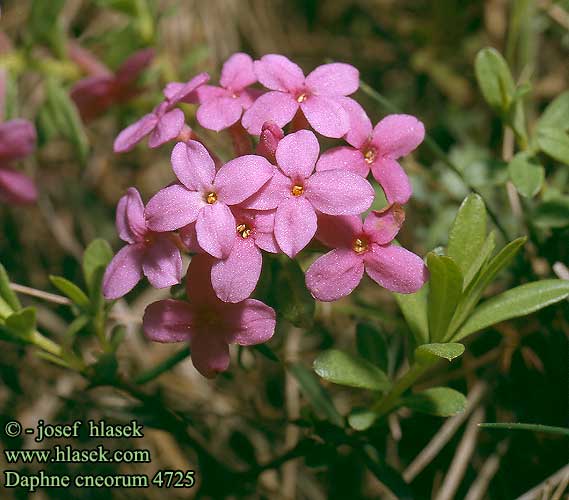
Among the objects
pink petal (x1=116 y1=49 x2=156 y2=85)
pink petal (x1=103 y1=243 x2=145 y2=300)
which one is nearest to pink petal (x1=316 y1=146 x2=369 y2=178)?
pink petal (x1=103 y1=243 x2=145 y2=300)

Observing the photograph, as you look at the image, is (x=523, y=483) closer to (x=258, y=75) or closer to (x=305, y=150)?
(x=305, y=150)

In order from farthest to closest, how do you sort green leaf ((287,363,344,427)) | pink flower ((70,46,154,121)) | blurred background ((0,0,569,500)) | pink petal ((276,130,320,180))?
pink flower ((70,46,154,121)) → blurred background ((0,0,569,500)) → green leaf ((287,363,344,427)) → pink petal ((276,130,320,180))

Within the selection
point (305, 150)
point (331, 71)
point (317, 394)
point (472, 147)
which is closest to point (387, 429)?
point (317, 394)

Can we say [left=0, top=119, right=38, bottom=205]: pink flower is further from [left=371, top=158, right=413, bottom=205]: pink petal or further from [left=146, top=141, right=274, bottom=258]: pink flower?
[left=371, top=158, right=413, bottom=205]: pink petal

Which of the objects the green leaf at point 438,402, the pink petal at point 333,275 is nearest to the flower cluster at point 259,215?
the pink petal at point 333,275

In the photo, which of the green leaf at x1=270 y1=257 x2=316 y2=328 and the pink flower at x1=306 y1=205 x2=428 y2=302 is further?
the green leaf at x1=270 y1=257 x2=316 y2=328

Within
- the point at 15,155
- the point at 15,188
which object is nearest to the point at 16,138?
the point at 15,155
